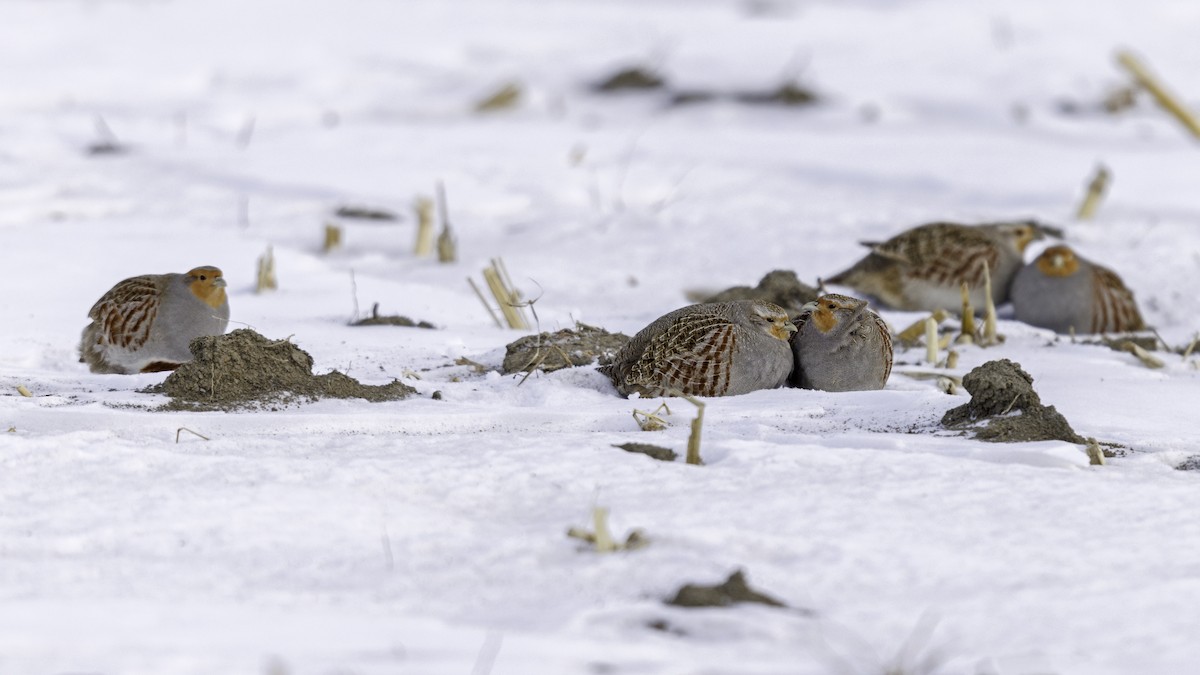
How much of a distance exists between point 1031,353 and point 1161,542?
2.06m

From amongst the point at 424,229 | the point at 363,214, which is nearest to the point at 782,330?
the point at 424,229

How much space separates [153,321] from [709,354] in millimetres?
1542

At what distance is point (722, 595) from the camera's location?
2.00 meters

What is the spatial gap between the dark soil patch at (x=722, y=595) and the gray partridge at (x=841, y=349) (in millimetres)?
1542

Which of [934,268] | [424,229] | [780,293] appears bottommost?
[780,293]

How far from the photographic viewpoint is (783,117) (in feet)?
28.7

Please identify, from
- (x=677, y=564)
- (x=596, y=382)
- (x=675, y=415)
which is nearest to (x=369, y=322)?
(x=596, y=382)

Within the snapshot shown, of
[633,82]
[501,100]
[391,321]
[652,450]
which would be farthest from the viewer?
[633,82]

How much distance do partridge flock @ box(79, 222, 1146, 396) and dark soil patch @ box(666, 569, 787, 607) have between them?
1.25 meters

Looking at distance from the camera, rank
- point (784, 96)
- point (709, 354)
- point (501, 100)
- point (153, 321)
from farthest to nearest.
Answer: point (501, 100), point (784, 96), point (153, 321), point (709, 354)

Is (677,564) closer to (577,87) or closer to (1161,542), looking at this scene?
(1161,542)

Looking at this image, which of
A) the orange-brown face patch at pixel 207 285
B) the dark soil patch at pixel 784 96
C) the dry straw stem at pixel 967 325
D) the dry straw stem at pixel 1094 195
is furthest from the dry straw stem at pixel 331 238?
the dark soil patch at pixel 784 96

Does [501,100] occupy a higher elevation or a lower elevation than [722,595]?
higher

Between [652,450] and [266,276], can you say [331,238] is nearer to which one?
[266,276]
